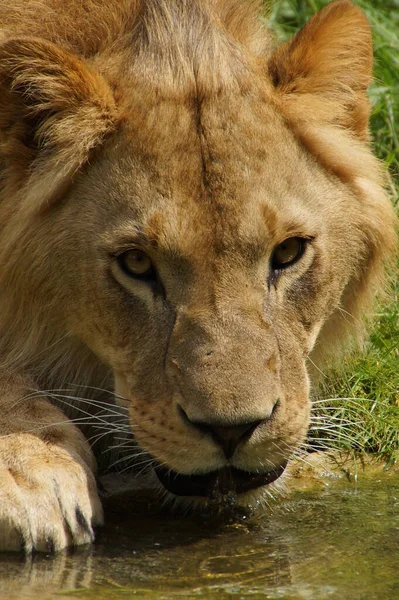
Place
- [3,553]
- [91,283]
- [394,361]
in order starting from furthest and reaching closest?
1. [394,361]
2. [91,283]
3. [3,553]

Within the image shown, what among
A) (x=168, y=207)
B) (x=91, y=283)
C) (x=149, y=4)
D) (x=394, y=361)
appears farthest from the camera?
(x=394, y=361)

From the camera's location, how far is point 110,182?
470 cm

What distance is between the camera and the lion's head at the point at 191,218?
171 inches

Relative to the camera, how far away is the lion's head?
14.2 feet

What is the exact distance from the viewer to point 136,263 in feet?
15.1

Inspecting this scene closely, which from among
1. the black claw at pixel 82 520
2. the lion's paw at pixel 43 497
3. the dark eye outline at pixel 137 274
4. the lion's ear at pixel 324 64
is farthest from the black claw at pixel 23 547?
the lion's ear at pixel 324 64

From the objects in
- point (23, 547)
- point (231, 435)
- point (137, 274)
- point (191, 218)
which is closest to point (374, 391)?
point (137, 274)

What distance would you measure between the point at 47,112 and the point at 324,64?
3.89ft

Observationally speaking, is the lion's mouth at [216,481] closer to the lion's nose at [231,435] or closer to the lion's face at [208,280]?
the lion's face at [208,280]

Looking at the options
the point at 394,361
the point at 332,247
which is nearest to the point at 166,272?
the point at 332,247

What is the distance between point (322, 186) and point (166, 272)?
864mm

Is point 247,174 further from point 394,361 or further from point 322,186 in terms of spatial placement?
point 394,361

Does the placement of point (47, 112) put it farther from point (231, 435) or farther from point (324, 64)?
point (231, 435)

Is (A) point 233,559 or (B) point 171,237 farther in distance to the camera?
(B) point 171,237
